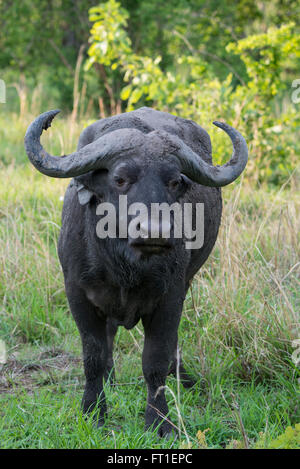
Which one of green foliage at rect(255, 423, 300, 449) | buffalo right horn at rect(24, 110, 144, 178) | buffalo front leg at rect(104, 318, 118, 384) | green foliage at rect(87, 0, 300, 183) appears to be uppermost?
green foliage at rect(87, 0, 300, 183)

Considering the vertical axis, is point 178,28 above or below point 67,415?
above

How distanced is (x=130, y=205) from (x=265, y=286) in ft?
7.33

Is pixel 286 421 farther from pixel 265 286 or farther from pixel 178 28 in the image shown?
pixel 178 28

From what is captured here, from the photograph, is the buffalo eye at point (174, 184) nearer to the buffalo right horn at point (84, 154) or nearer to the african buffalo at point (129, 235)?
the african buffalo at point (129, 235)

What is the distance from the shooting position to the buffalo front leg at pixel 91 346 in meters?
3.53

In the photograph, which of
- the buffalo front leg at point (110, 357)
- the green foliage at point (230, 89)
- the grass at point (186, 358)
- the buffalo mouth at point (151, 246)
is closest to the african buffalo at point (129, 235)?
the buffalo mouth at point (151, 246)

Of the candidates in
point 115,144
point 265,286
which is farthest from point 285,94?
point 115,144

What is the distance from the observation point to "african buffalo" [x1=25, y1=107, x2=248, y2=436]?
9.80ft

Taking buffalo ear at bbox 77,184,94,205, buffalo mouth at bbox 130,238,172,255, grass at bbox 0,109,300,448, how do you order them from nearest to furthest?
buffalo mouth at bbox 130,238,172,255 → buffalo ear at bbox 77,184,94,205 → grass at bbox 0,109,300,448

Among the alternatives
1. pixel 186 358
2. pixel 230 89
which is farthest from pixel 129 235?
pixel 230 89

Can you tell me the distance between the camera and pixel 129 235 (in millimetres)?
2900

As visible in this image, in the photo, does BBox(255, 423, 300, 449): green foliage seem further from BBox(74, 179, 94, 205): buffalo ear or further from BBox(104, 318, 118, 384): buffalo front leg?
BBox(74, 179, 94, 205): buffalo ear

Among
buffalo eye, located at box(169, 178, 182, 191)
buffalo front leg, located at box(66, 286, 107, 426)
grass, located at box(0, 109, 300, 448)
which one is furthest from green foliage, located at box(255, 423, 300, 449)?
buffalo eye, located at box(169, 178, 182, 191)

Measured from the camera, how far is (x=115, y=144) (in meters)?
3.06
